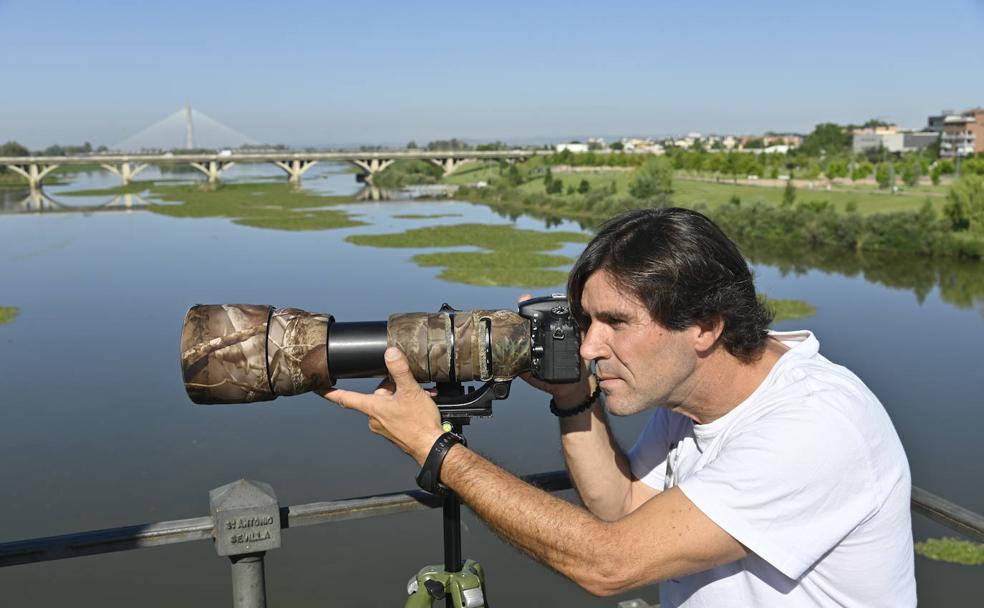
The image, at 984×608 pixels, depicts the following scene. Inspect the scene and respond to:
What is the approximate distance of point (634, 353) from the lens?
1181 mm

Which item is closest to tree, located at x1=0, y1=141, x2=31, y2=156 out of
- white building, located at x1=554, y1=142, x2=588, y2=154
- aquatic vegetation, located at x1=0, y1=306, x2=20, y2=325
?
white building, located at x1=554, y1=142, x2=588, y2=154

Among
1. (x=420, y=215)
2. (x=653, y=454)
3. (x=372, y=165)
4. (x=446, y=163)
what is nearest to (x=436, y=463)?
(x=653, y=454)

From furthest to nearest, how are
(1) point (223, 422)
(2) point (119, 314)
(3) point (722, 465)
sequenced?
(2) point (119, 314), (1) point (223, 422), (3) point (722, 465)

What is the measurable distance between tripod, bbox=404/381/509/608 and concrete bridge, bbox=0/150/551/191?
151 feet

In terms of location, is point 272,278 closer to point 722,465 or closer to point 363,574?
point 363,574

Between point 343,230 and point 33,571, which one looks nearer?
point 33,571

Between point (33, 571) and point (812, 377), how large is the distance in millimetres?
7186

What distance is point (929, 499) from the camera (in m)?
1.57

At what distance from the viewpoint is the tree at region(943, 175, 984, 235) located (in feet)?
67.1

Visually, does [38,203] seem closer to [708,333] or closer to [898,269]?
[898,269]

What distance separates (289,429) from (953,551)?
248 inches

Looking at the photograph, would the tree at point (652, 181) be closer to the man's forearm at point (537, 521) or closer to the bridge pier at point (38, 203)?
the bridge pier at point (38, 203)

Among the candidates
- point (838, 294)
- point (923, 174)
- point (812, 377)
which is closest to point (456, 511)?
point (812, 377)

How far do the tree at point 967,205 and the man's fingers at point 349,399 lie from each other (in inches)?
882
